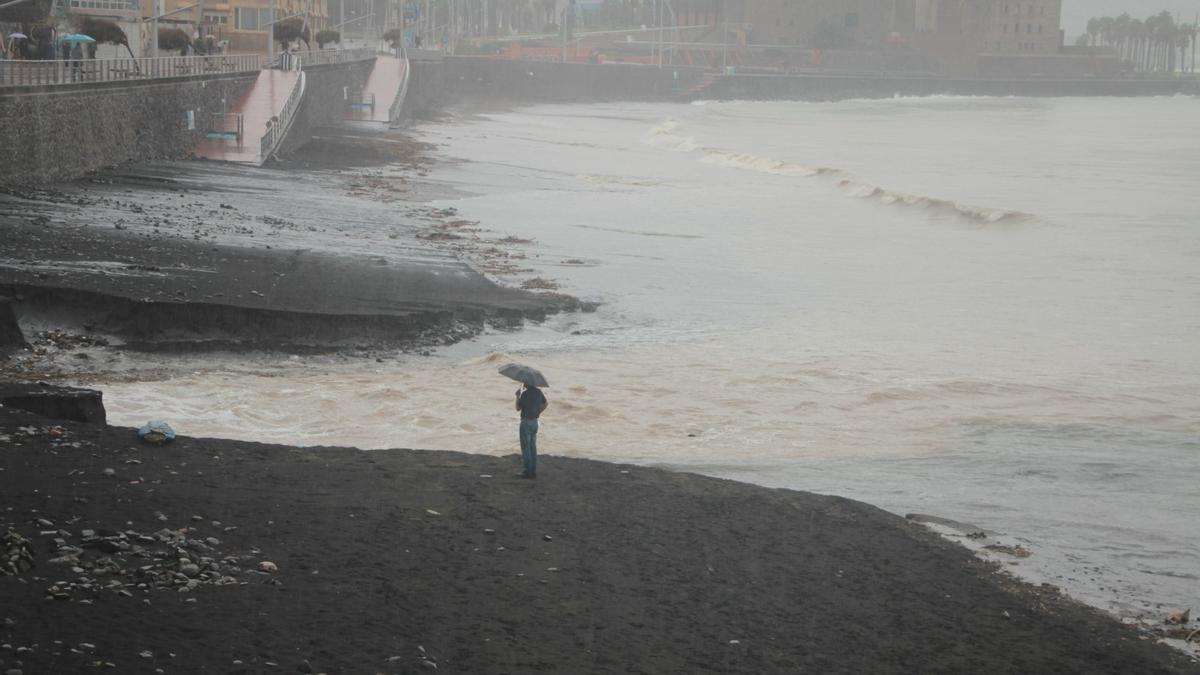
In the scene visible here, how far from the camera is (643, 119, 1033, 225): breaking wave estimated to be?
4900cm

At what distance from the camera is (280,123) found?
1945 inches

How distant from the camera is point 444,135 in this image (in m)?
78.9

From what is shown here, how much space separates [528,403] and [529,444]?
48cm

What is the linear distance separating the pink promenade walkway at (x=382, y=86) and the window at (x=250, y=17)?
7.79 m

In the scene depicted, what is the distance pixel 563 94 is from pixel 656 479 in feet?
481

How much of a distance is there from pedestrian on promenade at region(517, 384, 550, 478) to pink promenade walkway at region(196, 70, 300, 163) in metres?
32.1

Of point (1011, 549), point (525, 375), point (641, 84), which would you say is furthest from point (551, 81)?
point (1011, 549)

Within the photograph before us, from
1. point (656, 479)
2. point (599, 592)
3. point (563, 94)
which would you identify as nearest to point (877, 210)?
point (656, 479)

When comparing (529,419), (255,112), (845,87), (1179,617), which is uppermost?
(845,87)

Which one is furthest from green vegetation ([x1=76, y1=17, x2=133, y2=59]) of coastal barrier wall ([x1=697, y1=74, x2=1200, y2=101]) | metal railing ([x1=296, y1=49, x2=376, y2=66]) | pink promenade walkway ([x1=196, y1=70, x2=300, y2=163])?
coastal barrier wall ([x1=697, y1=74, x2=1200, y2=101])

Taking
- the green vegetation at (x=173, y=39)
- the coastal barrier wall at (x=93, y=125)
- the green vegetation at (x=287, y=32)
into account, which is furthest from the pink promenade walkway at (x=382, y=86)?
the coastal barrier wall at (x=93, y=125)

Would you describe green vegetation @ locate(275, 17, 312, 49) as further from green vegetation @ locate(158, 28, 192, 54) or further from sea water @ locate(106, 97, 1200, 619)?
sea water @ locate(106, 97, 1200, 619)

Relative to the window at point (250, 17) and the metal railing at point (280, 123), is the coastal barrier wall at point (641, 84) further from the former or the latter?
the metal railing at point (280, 123)

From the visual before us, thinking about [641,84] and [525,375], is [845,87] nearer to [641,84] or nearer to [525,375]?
[641,84]
